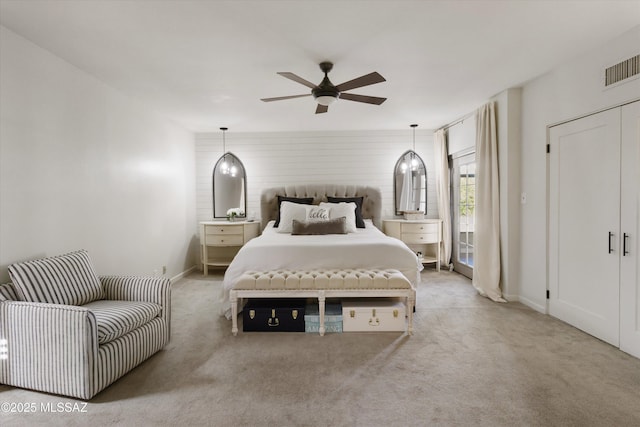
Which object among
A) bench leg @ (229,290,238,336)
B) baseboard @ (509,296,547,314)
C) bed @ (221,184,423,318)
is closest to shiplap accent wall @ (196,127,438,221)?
baseboard @ (509,296,547,314)

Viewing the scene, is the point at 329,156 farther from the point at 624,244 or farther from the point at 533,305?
the point at 624,244

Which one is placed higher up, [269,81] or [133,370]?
[269,81]

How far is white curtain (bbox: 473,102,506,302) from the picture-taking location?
4008 mm

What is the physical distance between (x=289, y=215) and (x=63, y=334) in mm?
3185

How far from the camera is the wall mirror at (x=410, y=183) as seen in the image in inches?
232

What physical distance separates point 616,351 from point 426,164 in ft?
12.7

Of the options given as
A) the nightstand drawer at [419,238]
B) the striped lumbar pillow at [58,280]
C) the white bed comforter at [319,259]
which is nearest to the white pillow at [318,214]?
the white bed comforter at [319,259]

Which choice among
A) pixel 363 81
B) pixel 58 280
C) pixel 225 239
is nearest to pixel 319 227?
pixel 225 239

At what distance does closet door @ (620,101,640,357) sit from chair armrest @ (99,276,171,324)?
3780mm

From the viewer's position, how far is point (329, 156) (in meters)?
5.88

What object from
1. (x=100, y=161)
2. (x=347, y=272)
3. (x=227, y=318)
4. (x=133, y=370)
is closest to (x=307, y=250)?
(x=347, y=272)

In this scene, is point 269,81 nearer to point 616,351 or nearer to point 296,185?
point 296,185

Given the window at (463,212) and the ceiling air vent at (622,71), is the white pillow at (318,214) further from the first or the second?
the ceiling air vent at (622,71)

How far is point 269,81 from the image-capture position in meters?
3.44
